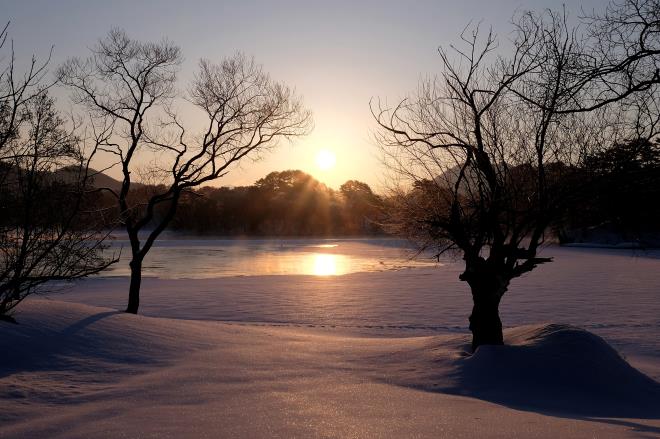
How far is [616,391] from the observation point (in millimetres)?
7754

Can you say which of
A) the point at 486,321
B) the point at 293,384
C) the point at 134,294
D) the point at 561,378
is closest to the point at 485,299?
the point at 486,321

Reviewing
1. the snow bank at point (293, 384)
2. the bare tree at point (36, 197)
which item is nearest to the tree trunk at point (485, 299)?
the snow bank at point (293, 384)

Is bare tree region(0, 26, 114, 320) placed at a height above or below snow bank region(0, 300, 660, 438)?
above

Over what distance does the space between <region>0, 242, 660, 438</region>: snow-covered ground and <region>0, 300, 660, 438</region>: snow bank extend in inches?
0.8

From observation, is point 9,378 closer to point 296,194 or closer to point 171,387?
point 171,387

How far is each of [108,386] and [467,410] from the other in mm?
3970

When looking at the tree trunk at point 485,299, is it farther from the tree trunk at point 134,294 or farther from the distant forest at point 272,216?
the distant forest at point 272,216

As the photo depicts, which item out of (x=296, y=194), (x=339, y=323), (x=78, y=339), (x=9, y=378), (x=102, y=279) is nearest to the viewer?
(x=9, y=378)

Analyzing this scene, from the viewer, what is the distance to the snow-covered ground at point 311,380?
17.6 ft

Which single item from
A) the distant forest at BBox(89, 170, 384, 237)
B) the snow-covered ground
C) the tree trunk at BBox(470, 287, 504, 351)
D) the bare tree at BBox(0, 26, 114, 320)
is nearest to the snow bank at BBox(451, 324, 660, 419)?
the snow-covered ground

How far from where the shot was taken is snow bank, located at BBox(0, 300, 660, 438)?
533 centimetres

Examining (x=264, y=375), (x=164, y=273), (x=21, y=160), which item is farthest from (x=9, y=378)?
(x=164, y=273)

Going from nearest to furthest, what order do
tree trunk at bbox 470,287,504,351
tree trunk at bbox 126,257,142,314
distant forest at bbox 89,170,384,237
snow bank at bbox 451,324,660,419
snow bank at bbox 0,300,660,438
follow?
snow bank at bbox 0,300,660,438 → snow bank at bbox 451,324,660,419 → tree trunk at bbox 470,287,504,351 → tree trunk at bbox 126,257,142,314 → distant forest at bbox 89,170,384,237

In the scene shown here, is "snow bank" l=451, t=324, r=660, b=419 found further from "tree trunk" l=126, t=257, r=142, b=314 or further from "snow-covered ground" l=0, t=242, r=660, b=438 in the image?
"tree trunk" l=126, t=257, r=142, b=314
